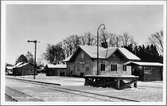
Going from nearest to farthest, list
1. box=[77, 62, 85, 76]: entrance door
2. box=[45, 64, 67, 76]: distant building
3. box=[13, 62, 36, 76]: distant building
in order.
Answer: box=[77, 62, 85, 76]: entrance door, box=[45, 64, 67, 76]: distant building, box=[13, 62, 36, 76]: distant building

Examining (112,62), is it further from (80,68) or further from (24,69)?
(24,69)

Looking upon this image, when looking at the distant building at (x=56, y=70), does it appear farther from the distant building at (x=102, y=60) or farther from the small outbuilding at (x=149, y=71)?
the small outbuilding at (x=149, y=71)

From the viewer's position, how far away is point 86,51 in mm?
41125

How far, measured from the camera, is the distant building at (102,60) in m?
41.0

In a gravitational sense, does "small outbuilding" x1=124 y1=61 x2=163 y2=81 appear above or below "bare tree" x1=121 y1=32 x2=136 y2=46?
below

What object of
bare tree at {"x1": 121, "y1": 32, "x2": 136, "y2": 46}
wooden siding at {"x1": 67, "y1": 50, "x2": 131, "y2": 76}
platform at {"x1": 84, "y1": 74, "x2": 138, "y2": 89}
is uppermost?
bare tree at {"x1": 121, "y1": 32, "x2": 136, "y2": 46}

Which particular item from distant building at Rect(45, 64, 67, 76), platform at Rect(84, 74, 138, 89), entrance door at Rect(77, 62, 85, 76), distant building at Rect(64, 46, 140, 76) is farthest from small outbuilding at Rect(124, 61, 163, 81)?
distant building at Rect(45, 64, 67, 76)

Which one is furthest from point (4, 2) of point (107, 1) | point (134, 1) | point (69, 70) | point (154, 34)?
point (69, 70)

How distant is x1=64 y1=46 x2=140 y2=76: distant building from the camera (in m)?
41.0

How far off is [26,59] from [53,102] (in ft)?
259

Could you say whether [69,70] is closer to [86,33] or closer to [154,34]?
[86,33]

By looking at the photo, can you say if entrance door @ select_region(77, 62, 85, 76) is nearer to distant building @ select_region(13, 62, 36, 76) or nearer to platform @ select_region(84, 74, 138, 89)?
platform @ select_region(84, 74, 138, 89)

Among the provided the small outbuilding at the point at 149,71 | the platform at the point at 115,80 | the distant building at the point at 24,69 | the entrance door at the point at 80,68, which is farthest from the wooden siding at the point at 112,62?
the distant building at the point at 24,69

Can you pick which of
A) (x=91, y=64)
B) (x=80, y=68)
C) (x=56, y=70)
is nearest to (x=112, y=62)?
(x=91, y=64)
